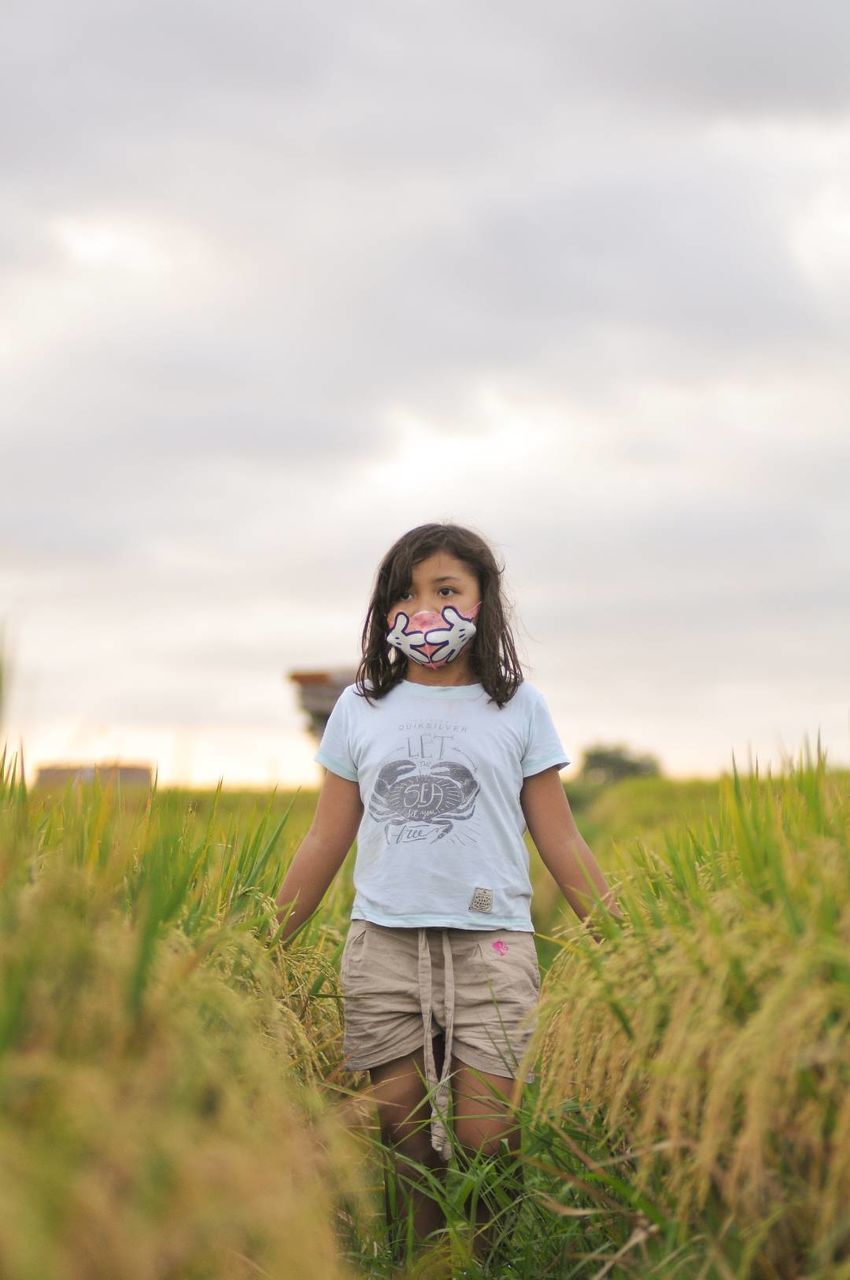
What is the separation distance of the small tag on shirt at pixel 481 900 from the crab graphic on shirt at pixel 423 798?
187 mm

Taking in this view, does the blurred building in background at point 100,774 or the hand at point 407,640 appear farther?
the hand at point 407,640

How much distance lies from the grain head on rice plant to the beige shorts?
2.52 feet

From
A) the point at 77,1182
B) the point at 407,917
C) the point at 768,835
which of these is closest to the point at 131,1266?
the point at 77,1182

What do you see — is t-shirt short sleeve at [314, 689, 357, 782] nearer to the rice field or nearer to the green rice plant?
the rice field

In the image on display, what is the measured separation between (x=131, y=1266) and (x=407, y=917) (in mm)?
1817

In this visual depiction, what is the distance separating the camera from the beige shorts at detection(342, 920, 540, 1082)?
3916mm

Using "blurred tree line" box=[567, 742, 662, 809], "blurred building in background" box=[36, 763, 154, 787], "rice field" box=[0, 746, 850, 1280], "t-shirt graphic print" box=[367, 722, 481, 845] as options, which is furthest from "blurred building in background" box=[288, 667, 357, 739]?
"blurred tree line" box=[567, 742, 662, 809]

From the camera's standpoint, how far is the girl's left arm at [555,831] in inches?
162

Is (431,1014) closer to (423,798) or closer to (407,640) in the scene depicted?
(423,798)

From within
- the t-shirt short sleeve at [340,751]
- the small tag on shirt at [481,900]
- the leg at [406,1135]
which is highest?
the t-shirt short sleeve at [340,751]

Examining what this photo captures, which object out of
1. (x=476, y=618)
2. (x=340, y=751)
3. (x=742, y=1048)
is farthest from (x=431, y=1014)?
(x=742, y=1048)

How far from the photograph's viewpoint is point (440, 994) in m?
3.97

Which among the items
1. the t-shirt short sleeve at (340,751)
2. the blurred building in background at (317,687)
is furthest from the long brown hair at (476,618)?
the blurred building in background at (317,687)

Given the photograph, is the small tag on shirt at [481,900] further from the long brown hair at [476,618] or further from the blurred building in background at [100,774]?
the blurred building in background at [100,774]
